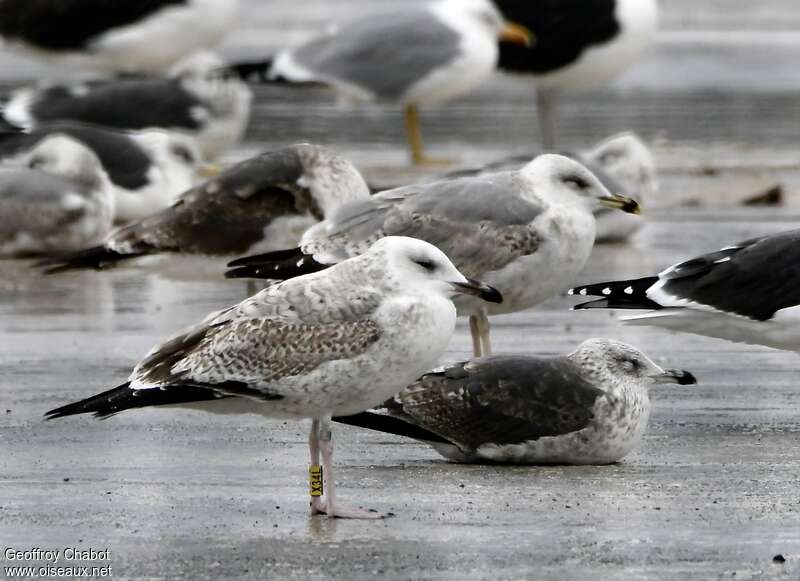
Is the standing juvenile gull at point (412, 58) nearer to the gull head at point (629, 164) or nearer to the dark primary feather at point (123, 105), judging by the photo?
the dark primary feather at point (123, 105)

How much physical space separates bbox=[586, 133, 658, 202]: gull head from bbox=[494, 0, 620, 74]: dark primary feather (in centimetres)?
285

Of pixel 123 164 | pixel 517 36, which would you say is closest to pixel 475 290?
pixel 123 164

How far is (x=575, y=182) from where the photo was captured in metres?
8.30

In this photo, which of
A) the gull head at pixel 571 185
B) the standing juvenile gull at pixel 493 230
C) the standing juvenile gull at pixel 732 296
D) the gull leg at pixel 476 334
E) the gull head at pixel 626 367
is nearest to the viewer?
the gull head at pixel 626 367

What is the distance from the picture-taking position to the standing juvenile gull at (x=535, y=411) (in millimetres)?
6680

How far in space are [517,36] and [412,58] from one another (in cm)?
115

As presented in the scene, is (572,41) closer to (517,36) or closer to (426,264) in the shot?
(517,36)

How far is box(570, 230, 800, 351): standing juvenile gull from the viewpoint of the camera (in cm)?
772

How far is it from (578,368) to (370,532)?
154 cm

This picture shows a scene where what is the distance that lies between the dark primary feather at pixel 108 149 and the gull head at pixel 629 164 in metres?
3.19

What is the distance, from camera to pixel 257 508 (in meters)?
5.95

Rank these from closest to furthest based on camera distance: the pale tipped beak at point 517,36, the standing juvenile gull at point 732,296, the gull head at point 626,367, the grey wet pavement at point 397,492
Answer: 1. the grey wet pavement at point 397,492
2. the gull head at point 626,367
3. the standing juvenile gull at point 732,296
4. the pale tipped beak at point 517,36

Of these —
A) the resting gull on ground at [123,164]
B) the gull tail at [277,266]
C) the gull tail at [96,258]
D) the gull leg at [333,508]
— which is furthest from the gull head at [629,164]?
the gull leg at [333,508]

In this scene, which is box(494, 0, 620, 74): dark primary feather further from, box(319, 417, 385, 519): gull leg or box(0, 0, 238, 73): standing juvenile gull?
box(319, 417, 385, 519): gull leg
